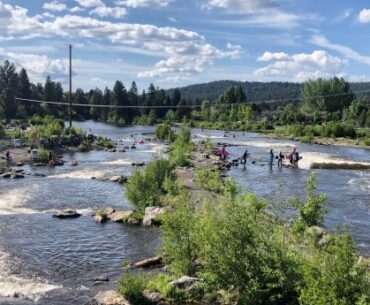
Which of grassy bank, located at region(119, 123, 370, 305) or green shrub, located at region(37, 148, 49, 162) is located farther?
green shrub, located at region(37, 148, 49, 162)

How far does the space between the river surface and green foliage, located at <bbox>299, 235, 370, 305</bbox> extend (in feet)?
30.3

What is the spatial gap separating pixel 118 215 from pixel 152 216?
3.01m

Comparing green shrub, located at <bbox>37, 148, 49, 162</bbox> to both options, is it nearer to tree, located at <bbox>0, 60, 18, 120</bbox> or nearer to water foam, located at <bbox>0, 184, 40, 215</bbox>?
water foam, located at <bbox>0, 184, 40, 215</bbox>

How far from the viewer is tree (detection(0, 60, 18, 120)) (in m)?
139

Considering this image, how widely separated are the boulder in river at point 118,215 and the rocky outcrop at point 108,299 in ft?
41.1

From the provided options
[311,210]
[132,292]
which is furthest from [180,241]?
[311,210]

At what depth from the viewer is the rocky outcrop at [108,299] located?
18578 millimetres

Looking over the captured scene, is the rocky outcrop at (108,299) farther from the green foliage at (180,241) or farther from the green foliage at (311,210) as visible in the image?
the green foliage at (311,210)

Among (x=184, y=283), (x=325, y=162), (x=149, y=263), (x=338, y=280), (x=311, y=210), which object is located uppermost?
(x=338, y=280)

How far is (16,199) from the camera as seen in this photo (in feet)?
128

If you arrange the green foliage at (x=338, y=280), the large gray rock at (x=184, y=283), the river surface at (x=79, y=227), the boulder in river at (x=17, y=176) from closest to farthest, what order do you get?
the green foliage at (x=338, y=280) → the large gray rock at (x=184, y=283) → the river surface at (x=79, y=227) → the boulder in river at (x=17, y=176)

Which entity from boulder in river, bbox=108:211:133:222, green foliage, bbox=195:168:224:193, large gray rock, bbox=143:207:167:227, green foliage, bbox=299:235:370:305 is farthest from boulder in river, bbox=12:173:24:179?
green foliage, bbox=299:235:370:305

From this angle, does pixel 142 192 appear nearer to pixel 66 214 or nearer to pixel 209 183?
pixel 66 214

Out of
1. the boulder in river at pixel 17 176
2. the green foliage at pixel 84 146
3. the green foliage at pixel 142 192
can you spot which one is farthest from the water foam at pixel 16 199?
the green foliage at pixel 84 146
